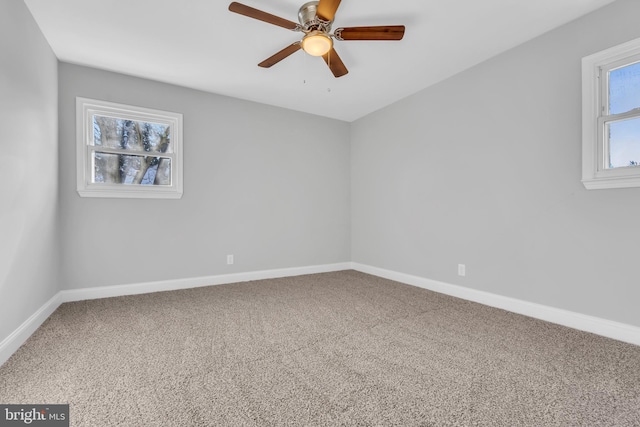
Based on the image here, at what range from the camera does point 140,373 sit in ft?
5.41

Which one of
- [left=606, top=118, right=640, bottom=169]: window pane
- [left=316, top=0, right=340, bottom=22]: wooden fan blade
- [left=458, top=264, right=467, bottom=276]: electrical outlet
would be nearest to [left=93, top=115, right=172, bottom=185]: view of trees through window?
[left=316, top=0, right=340, bottom=22]: wooden fan blade

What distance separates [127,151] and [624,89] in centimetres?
457

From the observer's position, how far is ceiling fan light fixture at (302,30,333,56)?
200 cm

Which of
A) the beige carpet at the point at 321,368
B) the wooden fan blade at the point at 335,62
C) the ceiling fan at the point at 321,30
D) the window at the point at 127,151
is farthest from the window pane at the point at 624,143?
the window at the point at 127,151

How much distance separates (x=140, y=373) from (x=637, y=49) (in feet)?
12.7

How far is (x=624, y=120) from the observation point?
2129 millimetres

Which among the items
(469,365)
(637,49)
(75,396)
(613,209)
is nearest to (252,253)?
(75,396)

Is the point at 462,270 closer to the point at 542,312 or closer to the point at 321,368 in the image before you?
the point at 542,312

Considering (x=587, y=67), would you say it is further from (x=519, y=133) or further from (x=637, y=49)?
(x=519, y=133)

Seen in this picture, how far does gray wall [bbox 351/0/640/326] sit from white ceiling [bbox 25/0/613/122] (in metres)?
0.24

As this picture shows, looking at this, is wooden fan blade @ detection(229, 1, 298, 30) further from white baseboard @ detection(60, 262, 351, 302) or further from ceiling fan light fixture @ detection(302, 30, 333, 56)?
white baseboard @ detection(60, 262, 351, 302)

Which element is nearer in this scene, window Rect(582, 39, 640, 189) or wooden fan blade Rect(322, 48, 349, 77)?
window Rect(582, 39, 640, 189)

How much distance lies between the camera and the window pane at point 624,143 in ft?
6.88

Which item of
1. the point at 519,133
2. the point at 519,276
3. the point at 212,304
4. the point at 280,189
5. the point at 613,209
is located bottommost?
the point at 212,304
